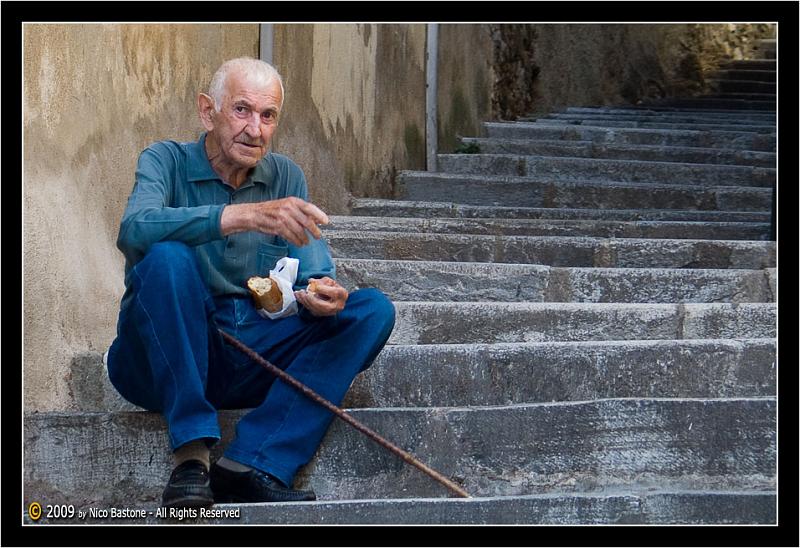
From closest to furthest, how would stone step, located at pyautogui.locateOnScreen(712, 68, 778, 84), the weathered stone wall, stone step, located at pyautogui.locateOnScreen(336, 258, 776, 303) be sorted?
stone step, located at pyautogui.locateOnScreen(336, 258, 776, 303) < the weathered stone wall < stone step, located at pyautogui.locateOnScreen(712, 68, 778, 84)

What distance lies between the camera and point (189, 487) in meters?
2.78

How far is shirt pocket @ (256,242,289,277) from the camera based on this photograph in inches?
127

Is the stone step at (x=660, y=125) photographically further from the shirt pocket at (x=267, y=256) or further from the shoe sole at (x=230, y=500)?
the shoe sole at (x=230, y=500)

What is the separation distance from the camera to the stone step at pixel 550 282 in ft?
14.6

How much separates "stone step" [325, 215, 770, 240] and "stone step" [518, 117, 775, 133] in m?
2.88

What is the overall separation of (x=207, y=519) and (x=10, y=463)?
1.70 ft

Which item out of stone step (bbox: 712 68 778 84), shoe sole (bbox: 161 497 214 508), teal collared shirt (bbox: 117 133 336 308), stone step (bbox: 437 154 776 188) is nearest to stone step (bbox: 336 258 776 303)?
teal collared shirt (bbox: 117 133 336 308)

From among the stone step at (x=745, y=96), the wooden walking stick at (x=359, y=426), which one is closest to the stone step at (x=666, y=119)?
the stone step at (x=745, y=96)

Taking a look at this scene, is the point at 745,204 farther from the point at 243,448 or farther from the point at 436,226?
the point at 243,448

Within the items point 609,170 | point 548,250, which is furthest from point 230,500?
point 609,170

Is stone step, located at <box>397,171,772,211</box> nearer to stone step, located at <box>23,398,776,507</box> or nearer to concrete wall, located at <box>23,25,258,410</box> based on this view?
concrete wall, located at <box>23,25,258,410</box>

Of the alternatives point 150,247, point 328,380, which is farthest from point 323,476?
point 150,247

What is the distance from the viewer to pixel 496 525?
2.71 m

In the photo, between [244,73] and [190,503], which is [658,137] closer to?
[244,73]
